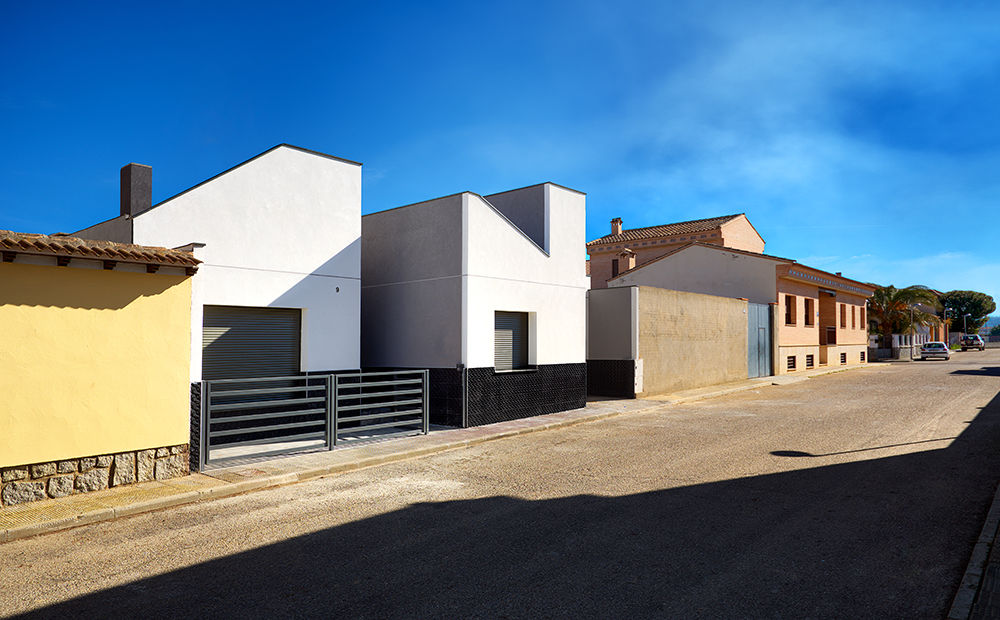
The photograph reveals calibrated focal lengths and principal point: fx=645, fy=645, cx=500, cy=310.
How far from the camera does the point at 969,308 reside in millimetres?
94000

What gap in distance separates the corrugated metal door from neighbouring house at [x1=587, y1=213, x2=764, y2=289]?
45.7 feet

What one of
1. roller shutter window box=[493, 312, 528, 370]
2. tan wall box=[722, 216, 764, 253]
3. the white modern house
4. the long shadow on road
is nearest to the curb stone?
the long shadow on road

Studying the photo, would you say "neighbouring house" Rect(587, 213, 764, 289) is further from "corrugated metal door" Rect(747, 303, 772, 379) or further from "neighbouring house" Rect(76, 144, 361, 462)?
"neighbouring house" Rect(76, 144, 361, 462)

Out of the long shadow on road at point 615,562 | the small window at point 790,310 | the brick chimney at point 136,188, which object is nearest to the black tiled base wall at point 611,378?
the long shadow on road at point 615,562

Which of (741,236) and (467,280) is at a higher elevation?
(741,236)

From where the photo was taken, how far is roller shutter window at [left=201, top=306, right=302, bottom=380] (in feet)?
34.2

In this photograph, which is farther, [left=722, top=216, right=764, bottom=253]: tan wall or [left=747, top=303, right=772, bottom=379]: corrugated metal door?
[left=722, top=216, right=764, bottom=253]: tan wall

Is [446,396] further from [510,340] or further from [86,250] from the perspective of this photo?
[86,250]

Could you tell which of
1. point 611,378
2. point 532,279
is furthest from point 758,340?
point 532,279

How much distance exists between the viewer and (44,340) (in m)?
7.12

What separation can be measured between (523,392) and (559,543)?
334 inches

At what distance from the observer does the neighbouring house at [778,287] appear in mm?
29578

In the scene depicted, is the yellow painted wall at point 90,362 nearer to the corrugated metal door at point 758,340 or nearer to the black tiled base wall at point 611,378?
the black tiled base wall at point 611,378

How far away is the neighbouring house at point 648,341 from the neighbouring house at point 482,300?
12.2 feet
